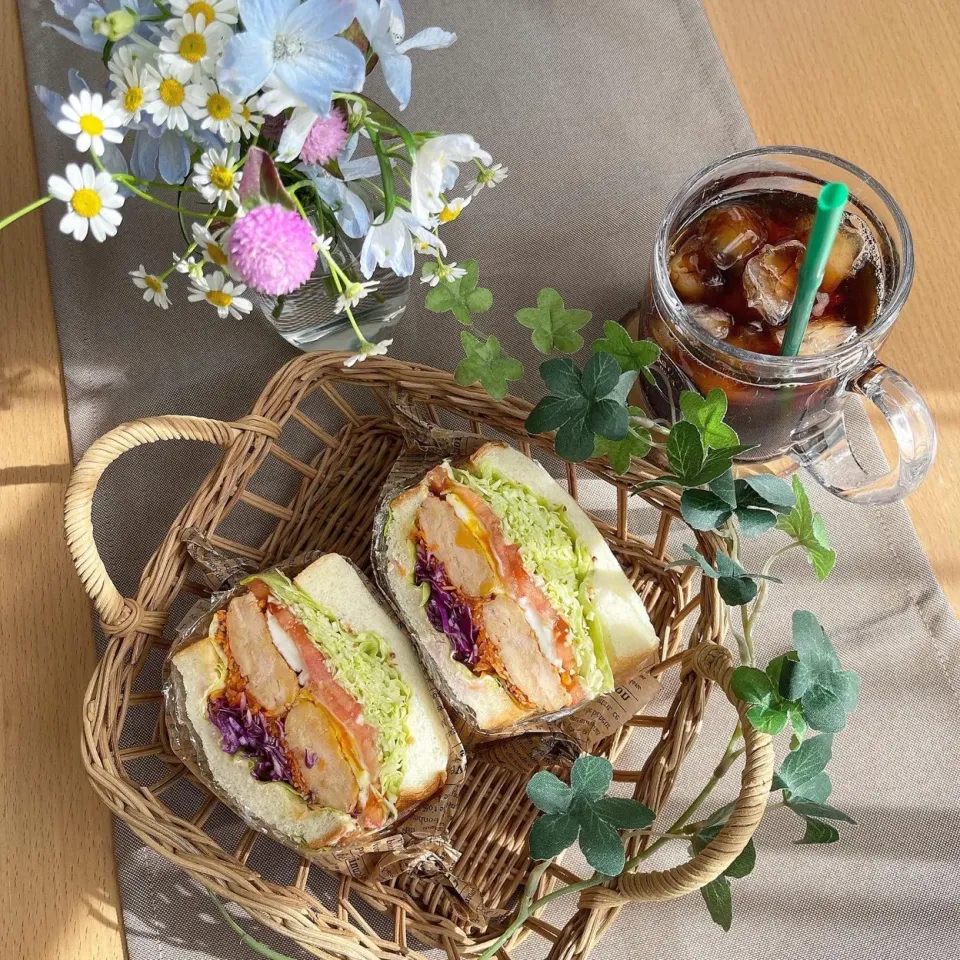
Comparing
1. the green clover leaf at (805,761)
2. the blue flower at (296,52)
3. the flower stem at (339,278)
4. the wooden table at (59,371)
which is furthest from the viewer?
the wooden table at (59,371)

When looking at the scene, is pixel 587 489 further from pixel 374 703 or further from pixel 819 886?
pixel 819 886

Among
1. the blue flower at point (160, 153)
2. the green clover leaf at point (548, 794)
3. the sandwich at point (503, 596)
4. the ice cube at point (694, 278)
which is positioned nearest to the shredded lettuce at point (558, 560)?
the sandwich at point (503, 596)

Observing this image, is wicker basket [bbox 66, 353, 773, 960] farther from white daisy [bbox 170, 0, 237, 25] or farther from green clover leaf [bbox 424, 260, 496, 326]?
white daisy [bbox 170, 0, 237, 25]

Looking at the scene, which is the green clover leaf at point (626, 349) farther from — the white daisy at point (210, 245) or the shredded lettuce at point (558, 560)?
the white daisy at point (210, 245)

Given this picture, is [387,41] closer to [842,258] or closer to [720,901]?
[842,258]

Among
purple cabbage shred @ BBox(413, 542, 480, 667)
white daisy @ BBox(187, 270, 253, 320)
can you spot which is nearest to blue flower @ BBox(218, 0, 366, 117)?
white daisy @ BBox(187, 270, 253, 320)

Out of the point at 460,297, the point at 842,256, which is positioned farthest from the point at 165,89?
the point at 842,256

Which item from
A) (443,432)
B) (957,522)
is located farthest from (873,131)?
(443,432)
